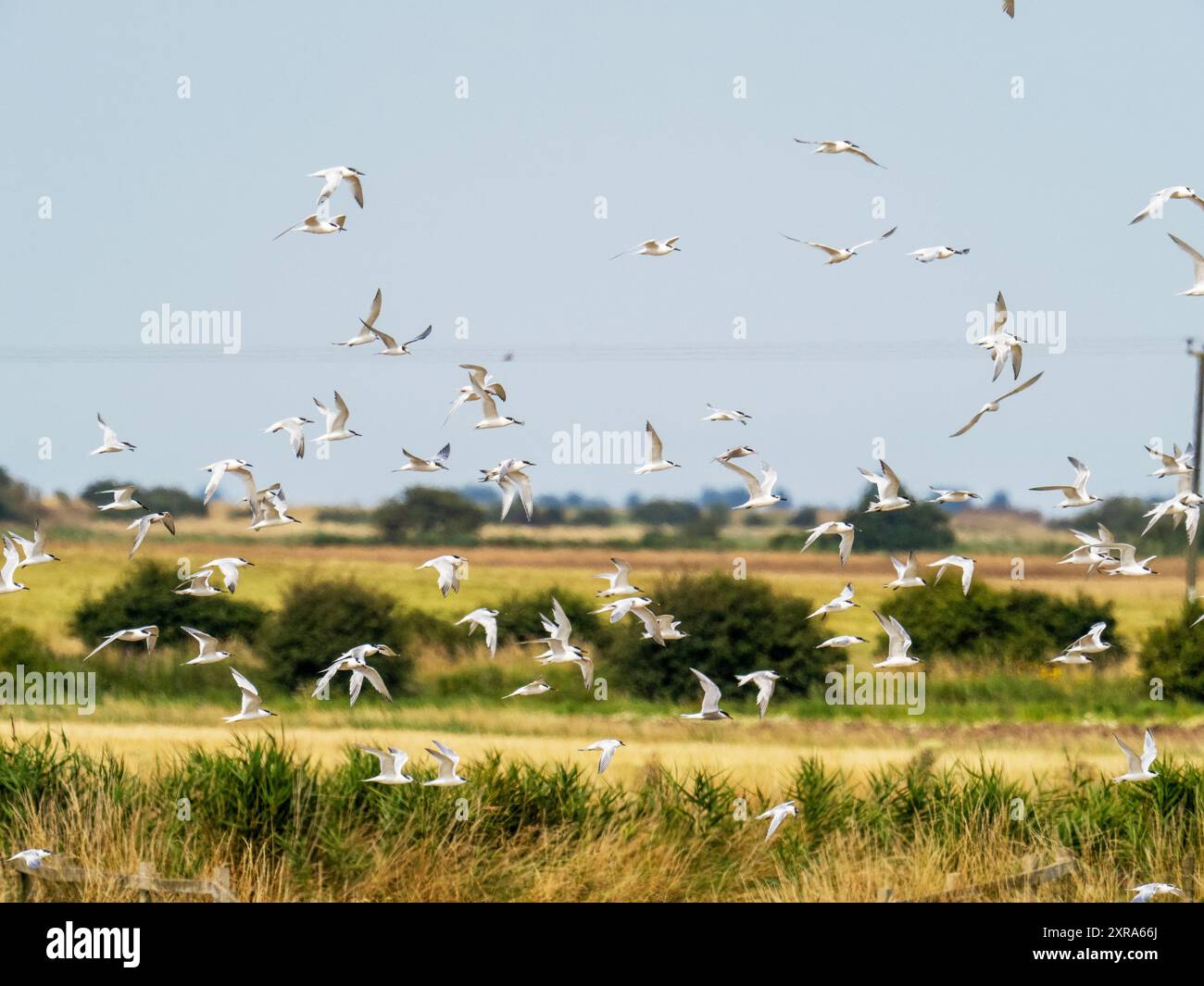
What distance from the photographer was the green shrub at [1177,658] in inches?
1603

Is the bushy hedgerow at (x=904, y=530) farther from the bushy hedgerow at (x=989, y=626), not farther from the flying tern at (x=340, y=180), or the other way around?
the flying tern at (x=340, y=180)

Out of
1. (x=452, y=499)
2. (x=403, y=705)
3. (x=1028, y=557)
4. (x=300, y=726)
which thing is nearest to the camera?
(x=300, y=726)

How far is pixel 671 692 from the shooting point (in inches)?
1688

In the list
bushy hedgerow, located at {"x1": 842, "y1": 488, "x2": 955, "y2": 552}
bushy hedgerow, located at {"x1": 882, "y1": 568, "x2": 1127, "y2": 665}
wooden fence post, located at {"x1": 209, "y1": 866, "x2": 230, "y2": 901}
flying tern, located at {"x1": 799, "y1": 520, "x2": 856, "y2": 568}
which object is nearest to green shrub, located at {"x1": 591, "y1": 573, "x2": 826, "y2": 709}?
bushy hedgerow, located at {"x1": 882, "y1": 568, "x2": 1127, "y2": 665}

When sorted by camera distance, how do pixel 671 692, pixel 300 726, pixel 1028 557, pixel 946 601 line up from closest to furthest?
pixel 300 726, pixel 671 692, pixel 946 601, pixel 1028 557

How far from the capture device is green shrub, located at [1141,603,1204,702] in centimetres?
4072

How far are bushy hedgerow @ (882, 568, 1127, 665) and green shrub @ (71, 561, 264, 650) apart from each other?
653 inches

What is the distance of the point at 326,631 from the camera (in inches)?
1807

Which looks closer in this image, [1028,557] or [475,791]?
[475,791]

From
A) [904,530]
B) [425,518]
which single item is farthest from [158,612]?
[904,530]

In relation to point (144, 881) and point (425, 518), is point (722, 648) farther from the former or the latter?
point (144, 881)

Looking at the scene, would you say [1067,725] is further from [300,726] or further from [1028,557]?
[1028,557]
